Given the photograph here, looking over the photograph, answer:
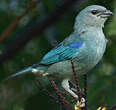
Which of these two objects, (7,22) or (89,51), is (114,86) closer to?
(89,51)

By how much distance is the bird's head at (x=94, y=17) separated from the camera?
4.65 metres

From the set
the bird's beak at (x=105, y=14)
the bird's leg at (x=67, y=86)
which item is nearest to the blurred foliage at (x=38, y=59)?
the bird's beak at (x=105, y=14)

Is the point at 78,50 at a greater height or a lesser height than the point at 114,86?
greater

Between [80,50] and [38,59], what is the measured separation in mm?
1251

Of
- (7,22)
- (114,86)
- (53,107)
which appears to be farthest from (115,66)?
(7,22)

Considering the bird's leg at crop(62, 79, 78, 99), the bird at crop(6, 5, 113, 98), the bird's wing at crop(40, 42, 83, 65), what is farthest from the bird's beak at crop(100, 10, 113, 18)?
the bird's leg at crop(62, 79, 78, 99)

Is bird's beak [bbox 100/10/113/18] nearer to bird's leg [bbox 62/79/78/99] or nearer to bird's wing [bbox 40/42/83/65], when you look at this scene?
bird's wing [bbox 40/42/83/65]

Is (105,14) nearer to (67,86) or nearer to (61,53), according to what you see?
(61,53)

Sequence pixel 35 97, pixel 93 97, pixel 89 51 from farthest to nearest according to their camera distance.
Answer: pixel 35 97 → pixel 93 97 → pixel 89 51

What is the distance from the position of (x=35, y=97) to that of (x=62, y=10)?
144cm

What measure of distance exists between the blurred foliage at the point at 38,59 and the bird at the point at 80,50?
0.15 metres

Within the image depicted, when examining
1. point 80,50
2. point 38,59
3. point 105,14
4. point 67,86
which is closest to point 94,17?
point 105,14

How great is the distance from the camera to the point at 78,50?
4496 mm

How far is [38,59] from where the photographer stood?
18.5ft
